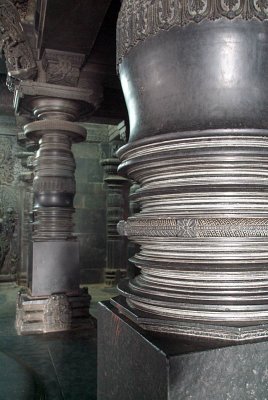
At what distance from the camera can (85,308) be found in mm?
4852

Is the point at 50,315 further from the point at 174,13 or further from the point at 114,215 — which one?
the point at 114,215

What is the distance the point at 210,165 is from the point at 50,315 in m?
4.02

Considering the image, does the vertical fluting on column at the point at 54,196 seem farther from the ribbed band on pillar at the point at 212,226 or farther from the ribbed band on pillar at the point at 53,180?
the ribbed band on pillar at the point at 212,226

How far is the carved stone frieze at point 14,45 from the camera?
13.5ft

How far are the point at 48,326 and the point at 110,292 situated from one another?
3.65m

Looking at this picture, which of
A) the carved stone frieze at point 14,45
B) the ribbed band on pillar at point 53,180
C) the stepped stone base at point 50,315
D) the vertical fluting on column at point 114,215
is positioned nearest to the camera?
the carved stone frieze at point 14,45

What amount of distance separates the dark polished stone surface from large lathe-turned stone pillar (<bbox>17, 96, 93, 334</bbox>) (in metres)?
0.34

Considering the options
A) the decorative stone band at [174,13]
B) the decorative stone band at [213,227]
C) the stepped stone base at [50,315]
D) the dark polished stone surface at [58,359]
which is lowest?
the dark polished stone surface at [58,359]

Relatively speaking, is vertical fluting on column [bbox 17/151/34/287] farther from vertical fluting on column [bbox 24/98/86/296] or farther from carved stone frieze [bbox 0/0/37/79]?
carved stone frieze [bbox 0/0/37/79]

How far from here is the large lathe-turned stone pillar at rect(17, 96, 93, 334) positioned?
4691 mm

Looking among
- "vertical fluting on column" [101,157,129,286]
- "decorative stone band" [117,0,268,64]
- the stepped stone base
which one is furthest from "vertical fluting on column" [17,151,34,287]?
"decorative stone band" [117,0,268,64]

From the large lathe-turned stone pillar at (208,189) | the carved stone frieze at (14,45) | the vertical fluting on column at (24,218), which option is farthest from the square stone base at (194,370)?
the vertical fluting on column at (24,218)

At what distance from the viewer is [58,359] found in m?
3.60

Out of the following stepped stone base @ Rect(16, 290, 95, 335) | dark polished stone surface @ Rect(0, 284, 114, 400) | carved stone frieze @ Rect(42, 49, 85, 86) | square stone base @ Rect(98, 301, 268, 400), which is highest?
carved stone frieze @ Rect(42, 49, 85, 86)
